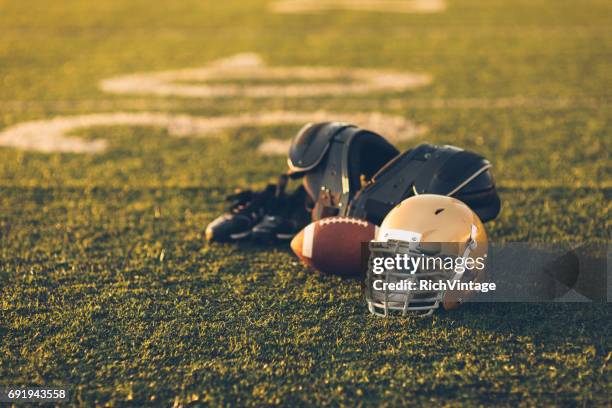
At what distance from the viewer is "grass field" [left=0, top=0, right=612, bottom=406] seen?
9.53 ft

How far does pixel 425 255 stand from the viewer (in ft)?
→ 10.4

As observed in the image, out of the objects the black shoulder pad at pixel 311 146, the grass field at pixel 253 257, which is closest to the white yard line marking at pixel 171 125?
the grass field at pixel 253 257

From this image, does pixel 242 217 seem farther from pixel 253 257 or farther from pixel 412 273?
pixel 412 273

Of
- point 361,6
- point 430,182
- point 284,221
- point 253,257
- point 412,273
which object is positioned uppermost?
point 361,6

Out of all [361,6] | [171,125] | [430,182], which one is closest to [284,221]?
[430,182]

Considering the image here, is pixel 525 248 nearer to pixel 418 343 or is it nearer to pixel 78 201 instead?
pixel 418 343

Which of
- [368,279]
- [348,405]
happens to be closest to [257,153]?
[368,279]

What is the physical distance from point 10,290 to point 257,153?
263cm

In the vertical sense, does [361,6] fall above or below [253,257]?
above

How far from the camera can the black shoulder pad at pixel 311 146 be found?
409cm

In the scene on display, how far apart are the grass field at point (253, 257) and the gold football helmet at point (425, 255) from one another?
0.10m

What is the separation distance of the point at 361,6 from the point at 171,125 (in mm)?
9107

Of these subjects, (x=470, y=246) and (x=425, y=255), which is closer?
(x=425, y=255)

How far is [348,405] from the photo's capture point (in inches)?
108
